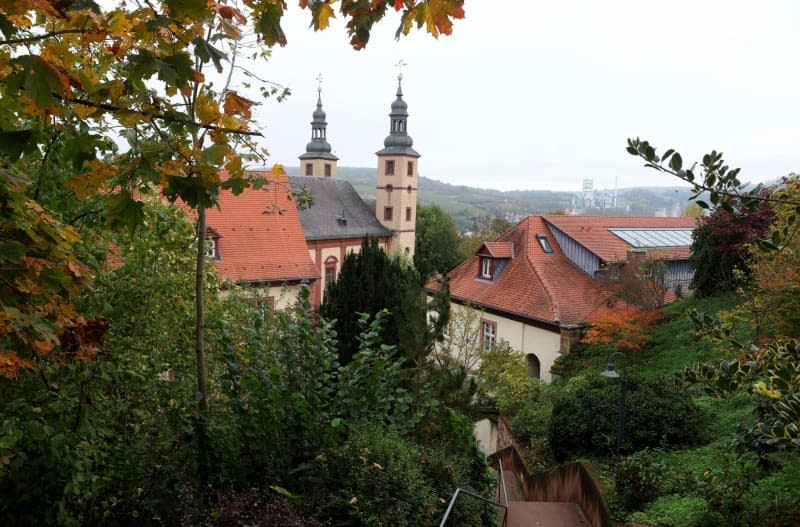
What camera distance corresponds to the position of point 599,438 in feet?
40.8

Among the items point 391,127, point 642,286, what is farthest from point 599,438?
point 391,127

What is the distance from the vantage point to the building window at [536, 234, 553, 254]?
27500 mm

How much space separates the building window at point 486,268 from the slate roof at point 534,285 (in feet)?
1.04

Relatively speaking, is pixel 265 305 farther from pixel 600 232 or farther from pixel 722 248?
pixel 600 232

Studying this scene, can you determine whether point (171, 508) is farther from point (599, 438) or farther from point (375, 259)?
point (375, 259)

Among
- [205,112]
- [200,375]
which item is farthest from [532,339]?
[205,112]

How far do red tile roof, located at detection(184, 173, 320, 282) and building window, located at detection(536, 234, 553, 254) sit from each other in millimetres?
10574

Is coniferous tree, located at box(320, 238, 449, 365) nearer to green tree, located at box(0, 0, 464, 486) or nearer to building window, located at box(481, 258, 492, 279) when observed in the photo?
building window, located at box(481, 258, 492, 279)

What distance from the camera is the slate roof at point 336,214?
39.8 m

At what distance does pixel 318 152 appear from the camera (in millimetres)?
61281

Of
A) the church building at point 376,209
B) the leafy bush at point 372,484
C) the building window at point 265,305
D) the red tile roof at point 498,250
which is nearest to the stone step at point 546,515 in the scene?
the leafy bush at point 372,484

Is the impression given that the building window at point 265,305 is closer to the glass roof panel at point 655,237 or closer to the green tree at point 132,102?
the green tree at point 132,102

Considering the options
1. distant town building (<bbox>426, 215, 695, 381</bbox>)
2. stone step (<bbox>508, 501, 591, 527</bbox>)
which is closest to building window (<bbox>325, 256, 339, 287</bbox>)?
distant town building (<bbox>426, 215, 695, 381</bbox>)

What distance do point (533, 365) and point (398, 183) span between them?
28091 mm
